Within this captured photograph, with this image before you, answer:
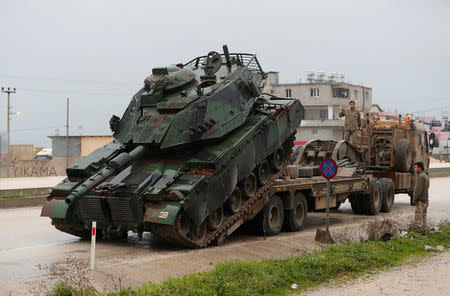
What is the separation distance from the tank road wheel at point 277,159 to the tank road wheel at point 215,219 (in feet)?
9.13

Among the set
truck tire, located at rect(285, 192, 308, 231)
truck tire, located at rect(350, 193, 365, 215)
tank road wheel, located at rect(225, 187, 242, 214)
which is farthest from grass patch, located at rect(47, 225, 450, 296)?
truck tire, located at rect(350, 193, 365, 215)

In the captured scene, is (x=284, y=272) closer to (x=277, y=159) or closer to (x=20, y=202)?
(x=277, y=159)

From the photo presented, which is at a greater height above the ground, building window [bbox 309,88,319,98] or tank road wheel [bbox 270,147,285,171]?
building window [bbox 309,88,319,98]

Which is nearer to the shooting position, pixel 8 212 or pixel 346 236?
pixel 346 236

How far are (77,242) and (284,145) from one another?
5941 millimetres

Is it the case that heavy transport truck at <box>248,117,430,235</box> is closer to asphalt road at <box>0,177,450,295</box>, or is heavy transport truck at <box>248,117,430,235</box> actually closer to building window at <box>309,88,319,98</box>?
asphalt road at <box>0,177,450,295</box>

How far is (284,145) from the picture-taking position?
57.0ft

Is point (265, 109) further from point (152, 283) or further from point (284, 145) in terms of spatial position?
point (152, 283)

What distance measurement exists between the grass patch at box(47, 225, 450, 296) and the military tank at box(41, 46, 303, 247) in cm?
253

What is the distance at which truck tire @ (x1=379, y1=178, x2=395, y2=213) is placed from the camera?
22.4 meters

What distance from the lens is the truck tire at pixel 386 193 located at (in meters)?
22.4

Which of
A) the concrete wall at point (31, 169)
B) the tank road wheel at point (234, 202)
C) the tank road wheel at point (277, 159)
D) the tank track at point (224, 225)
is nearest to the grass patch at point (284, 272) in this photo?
the tank track at point (224, 225)

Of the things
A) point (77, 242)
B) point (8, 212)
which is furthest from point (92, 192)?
point (8, 212)

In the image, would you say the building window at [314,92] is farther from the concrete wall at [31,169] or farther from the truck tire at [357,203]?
the truck tire at [357,203]
